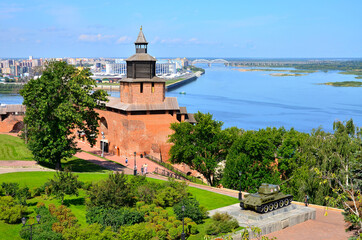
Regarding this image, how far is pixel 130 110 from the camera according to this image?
37062 mm

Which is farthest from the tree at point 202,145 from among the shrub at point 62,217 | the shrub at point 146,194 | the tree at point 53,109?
the shrub at point 62,217

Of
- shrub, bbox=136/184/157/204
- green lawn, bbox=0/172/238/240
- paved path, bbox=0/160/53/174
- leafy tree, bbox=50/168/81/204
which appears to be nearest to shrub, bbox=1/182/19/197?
green lawn, bbox=0/172/238/240

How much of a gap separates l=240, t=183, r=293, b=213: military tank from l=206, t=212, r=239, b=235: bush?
1.65 meters

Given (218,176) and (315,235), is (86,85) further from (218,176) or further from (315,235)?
(315,235)

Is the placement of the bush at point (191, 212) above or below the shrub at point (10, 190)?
below

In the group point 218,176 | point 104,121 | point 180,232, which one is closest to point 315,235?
point 180,232

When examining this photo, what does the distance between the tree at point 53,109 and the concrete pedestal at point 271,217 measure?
13215 millimetres

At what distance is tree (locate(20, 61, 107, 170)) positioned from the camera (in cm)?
2759

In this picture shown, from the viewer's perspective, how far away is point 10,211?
54.5 feet

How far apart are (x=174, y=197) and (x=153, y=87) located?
61.4 feet

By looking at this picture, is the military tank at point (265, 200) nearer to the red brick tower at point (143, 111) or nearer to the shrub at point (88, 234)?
the shrub at point (88, 234)

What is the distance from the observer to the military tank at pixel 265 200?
20078mm

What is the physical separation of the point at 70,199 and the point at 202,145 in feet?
51.4

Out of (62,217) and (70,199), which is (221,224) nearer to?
(62,217)
